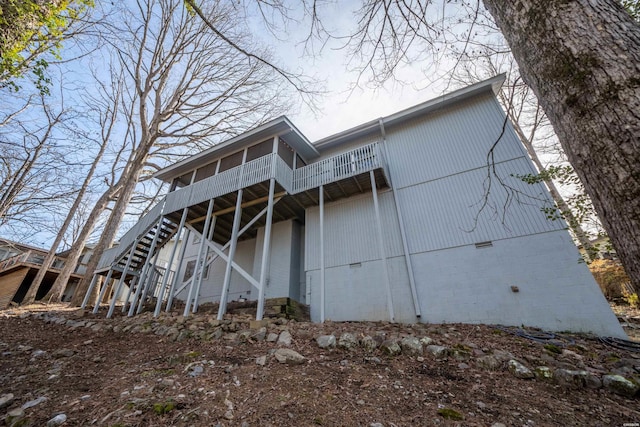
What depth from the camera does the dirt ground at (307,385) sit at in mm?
2508

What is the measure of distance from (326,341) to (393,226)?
16.1 feet

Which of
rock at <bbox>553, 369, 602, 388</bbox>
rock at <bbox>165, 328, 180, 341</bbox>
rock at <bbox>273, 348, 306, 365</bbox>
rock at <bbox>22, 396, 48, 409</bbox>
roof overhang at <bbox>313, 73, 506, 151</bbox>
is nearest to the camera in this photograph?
rock at <bbox>22, 396, 48, 409</bbox>

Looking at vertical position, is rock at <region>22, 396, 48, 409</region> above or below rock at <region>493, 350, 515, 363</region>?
below

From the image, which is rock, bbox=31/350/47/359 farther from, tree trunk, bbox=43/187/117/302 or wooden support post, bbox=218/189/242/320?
tree trunk, bbox=43/187/117/302

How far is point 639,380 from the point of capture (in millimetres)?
2957

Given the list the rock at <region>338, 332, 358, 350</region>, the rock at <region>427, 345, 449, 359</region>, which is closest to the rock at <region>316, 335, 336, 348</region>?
the rock at <region>338, 332, 358, 350</region>

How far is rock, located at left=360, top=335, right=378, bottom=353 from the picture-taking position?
429 centimetres

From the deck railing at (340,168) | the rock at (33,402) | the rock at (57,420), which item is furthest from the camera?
the deck railing at (340,168)

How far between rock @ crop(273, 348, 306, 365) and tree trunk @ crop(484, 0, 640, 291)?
12.4 ft

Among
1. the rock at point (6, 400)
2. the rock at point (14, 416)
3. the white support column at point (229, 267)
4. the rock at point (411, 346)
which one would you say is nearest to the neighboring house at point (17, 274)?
the white support column at point (229, 267)

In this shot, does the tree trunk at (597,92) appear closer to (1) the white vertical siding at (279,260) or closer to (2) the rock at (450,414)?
(2) the rock at (450,414)

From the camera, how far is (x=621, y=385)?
114 inches

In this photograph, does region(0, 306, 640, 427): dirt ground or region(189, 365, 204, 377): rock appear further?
region(189, 365, 204, 377): rock

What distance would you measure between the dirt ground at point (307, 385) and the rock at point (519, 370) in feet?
0.22
